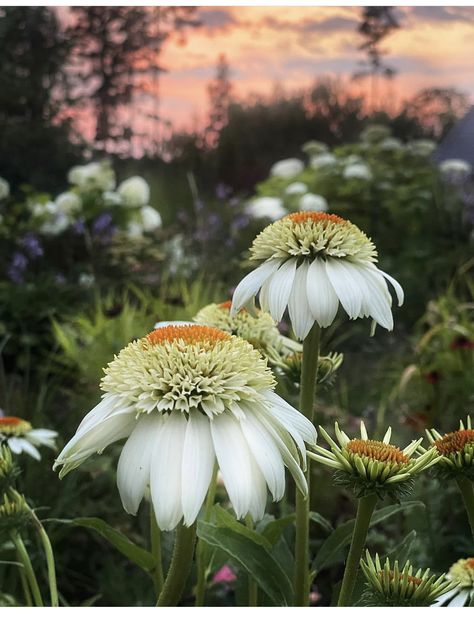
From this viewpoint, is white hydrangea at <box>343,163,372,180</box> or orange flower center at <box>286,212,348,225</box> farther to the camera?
white hydrangea at <box>343,163,372,180</box>

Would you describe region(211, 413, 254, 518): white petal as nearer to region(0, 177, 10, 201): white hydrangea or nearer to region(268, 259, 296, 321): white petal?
region(268, 259, 296, 321): white petal

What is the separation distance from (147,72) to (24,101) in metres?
0.33

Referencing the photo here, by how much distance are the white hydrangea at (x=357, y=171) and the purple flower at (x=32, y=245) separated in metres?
0.80

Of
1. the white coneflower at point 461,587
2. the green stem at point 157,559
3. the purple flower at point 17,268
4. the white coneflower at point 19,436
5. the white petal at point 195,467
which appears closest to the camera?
the white petal at point 195,467

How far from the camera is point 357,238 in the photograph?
59 centimetres

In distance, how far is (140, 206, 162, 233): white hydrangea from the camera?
77.7 inches

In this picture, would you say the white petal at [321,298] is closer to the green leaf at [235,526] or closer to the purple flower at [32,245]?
the green leaf at [235,526]

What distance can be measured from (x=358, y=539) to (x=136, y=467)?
0.56ft

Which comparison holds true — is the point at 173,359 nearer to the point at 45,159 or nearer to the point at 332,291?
the point at 332,291

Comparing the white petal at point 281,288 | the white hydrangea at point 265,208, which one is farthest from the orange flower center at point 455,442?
the white hydrangea at point 265,208

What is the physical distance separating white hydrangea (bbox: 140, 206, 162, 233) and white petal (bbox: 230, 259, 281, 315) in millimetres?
1421

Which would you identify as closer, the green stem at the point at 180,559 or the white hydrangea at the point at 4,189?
the green stem at the point at 180,559

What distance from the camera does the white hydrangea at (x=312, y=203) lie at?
1984 mm

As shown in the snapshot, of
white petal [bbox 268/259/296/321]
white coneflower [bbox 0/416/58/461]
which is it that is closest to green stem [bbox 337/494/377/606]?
white petal [bbox 268/259/296/321]
